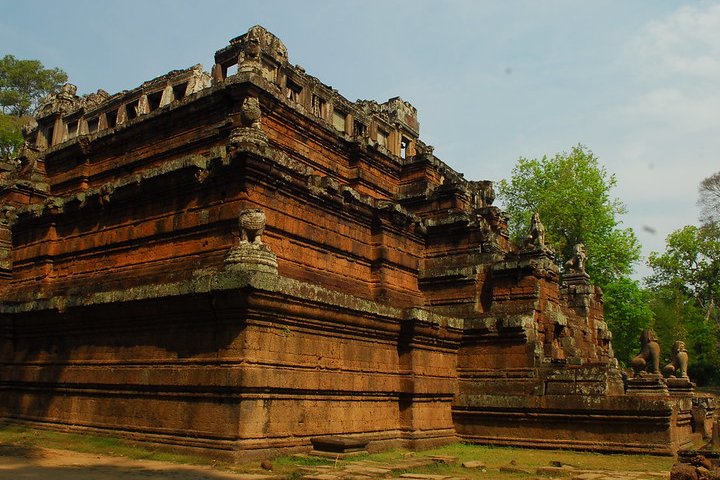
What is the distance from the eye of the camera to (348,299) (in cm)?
1219

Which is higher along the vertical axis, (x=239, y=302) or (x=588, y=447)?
(x=239, y=302)

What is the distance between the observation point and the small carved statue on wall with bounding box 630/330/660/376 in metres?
18.2

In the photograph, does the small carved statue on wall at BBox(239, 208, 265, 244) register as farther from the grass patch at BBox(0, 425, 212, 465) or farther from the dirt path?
the dirt path

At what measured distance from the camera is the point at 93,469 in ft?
29.2

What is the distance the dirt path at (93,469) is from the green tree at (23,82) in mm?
45934

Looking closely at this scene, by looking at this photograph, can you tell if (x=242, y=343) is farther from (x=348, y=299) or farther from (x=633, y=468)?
(x=633, y=468)

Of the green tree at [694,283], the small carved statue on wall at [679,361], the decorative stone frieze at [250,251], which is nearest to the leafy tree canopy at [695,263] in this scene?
the green tree at [694,283]

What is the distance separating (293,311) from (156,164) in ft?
23.7

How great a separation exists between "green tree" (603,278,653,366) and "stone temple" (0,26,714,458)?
20.3 metres

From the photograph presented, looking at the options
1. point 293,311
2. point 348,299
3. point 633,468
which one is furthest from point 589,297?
point 293,311

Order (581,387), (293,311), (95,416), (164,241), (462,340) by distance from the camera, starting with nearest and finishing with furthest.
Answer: (293,311), (95,416), (164,241), (581,387), (462,340)

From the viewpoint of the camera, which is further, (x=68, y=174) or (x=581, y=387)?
(x=68, y=174)

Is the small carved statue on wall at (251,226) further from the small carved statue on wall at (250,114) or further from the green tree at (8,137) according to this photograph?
the green tree at (8,137)

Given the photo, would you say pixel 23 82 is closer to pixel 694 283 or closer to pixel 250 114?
pixel 250 114
